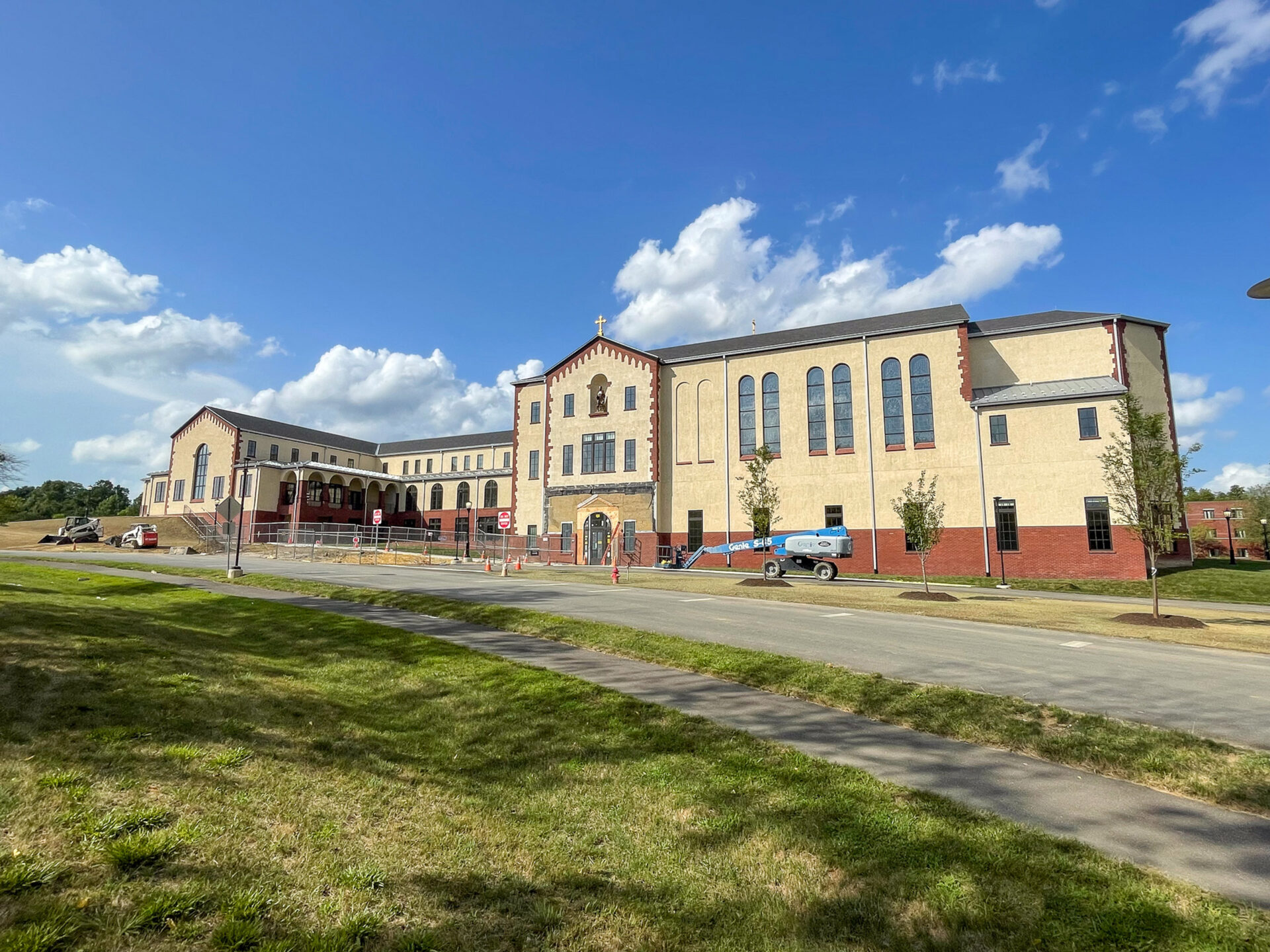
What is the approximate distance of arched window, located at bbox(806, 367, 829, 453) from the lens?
3825 cm

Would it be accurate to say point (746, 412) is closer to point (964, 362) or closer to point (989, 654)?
point (964, 362)

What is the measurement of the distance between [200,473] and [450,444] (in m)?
25.4

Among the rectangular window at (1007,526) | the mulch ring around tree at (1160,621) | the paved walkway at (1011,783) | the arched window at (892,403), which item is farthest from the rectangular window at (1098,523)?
A: the paved walkway at (1011,783)

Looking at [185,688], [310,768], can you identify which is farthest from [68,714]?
[310,768]

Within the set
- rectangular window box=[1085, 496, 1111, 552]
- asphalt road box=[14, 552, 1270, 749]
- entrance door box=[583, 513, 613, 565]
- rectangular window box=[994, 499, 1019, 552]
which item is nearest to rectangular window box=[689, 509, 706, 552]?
entrance door box=[583, 513, 613, 565]

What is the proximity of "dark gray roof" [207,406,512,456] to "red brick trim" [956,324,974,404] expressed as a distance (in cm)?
4603

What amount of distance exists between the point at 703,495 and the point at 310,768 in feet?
120

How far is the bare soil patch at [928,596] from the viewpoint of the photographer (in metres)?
20.7

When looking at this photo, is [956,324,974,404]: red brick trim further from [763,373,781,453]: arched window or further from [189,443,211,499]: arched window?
[189,443,211,499]: arched window

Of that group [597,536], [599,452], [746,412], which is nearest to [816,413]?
[746,412]

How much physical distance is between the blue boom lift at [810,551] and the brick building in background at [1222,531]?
3503 cm

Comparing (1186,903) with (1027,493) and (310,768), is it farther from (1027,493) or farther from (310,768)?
(1027,493)

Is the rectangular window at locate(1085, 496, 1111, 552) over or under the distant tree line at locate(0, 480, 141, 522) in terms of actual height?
under

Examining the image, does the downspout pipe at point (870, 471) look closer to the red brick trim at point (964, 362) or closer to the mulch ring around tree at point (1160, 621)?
the red brick trim at point (964, 362)
